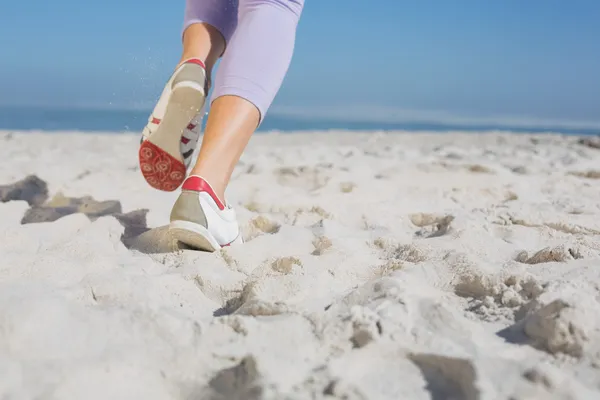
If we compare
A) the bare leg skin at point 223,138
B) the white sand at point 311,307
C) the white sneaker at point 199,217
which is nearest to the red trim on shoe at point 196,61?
the bare leg skin at point 223,138

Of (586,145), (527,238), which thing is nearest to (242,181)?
(527,238)

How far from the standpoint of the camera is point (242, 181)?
2.22m

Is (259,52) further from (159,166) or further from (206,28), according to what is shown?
(159,166)

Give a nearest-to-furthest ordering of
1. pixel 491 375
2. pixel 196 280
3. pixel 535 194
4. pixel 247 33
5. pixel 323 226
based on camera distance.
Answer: pixel 491 375 < pixel 196 280 < pixel 247 33 < pixel 323 226 < pixel 535 194

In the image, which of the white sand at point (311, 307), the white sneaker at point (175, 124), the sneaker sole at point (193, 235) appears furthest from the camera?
the white sneaker at point (175, 124)

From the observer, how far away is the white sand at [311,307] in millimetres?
696

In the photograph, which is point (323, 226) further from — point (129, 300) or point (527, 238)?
point (129, 300)

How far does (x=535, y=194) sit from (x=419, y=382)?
1599 millimetres

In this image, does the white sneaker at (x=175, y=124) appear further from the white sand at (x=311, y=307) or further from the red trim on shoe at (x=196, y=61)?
the white sand at (x=311, y=307)

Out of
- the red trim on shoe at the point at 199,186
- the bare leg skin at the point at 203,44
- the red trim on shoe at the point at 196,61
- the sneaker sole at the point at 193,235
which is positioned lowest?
the sneaker sole at the point at 193,235

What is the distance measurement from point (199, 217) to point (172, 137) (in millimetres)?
256

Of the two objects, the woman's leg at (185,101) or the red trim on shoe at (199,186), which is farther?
the woman's leg at (185,101)

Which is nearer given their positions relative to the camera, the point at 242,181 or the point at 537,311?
the point at 537,311

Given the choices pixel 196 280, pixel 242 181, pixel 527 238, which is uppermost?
pixel 527 238
